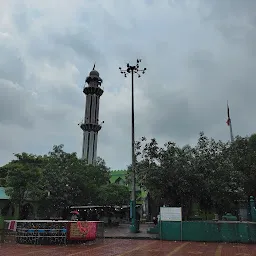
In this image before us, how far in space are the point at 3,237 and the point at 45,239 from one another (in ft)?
10.0

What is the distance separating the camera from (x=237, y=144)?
37.4 m

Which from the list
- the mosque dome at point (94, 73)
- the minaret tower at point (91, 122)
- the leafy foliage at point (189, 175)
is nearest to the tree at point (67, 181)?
the leafy foliage at point (189, 175)

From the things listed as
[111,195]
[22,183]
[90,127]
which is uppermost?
[90,127]

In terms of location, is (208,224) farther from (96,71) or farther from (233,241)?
(96,71)

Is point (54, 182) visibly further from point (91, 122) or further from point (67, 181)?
point (91, 122)

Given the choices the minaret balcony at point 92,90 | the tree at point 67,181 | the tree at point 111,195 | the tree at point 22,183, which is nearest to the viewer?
the tree at point 22,183

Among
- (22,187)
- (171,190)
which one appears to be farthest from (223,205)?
(22,187)

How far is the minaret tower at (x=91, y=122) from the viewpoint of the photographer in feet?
185

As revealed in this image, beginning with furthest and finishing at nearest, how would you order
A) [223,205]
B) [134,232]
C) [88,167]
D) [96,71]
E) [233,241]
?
[96,71], [88,167], [223,205], [134,232], [233,241]

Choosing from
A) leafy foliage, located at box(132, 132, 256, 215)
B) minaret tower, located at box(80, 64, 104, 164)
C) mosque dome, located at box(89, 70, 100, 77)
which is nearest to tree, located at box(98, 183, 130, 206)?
leafy foliage, located at box(132, 132, 256, 215)

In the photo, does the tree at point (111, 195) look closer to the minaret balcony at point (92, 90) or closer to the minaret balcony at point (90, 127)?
the minaret balcony at point (90, 127)

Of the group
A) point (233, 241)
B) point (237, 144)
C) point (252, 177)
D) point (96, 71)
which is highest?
point (96, 71)

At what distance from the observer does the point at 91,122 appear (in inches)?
2255

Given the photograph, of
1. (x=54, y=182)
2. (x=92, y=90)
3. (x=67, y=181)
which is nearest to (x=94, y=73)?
(x=92, y=90)
